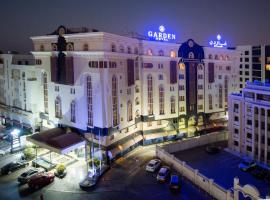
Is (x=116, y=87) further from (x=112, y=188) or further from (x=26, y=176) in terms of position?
(x=26, y=176)

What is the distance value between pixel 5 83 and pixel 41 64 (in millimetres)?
23801

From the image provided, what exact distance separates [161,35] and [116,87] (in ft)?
63.1

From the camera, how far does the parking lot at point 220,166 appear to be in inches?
1767

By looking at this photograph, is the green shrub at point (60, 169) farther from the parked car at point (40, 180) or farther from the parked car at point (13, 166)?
the parked car at point (13, 166)

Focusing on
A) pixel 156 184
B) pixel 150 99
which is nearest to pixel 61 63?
pixel 150 99

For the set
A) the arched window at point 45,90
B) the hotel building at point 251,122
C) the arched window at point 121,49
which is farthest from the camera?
the arched window at point 45,90

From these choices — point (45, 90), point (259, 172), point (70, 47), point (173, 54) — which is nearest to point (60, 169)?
point (45, 90)

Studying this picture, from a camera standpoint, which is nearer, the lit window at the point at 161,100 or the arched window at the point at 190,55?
the lit window at the point at 161,100

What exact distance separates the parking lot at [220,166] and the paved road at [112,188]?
6.51m

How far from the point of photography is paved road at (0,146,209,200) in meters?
40.2

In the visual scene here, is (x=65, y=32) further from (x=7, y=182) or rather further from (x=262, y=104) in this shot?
(x=262, y=104)

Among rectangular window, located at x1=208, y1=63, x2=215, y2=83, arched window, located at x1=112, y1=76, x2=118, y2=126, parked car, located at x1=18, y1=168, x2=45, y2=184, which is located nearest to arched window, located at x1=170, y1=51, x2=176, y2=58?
rectangular window, located at x1=208, y1=63, x2=215, y2=83

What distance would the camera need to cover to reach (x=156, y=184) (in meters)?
44.0

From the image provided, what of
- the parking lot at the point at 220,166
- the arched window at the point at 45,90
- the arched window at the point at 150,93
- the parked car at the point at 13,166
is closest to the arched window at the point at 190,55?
the arched window at the point at 150,93
